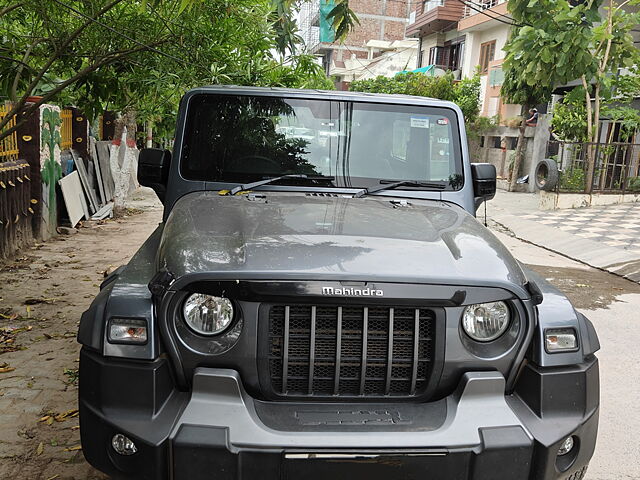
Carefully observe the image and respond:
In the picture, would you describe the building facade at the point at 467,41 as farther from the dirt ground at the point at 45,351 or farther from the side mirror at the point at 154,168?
the side mirror at the point at 154,168

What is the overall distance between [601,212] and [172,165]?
12.4m

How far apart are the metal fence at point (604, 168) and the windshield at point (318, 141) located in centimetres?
1181

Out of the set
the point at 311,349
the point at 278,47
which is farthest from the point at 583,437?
Answer: the point at 278,47

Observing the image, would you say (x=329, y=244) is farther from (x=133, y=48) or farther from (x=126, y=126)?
(x=126, y=126)

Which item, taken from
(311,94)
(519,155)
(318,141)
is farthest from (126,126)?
(519,155)

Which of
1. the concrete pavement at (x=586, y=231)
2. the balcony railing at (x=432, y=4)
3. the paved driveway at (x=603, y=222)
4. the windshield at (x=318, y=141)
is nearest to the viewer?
the windshield at (x=318, y=141)

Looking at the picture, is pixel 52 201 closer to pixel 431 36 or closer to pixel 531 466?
pixel 531 466

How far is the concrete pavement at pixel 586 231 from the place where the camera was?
9.51 m

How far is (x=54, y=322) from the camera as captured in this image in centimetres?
561

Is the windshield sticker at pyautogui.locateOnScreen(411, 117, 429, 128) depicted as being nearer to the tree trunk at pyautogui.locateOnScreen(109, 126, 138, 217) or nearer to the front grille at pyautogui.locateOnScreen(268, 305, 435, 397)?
the front grille at pyautogui.locateOnScreen(268, 305, 435, 397)

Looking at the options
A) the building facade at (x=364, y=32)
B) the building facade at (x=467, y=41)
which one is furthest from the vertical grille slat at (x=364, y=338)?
the building facade at (x=364, y=32)

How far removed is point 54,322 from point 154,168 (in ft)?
8.08

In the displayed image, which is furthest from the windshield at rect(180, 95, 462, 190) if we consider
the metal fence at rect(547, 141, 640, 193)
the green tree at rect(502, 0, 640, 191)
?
the metal fence at rect(547, 141, 640, 193)

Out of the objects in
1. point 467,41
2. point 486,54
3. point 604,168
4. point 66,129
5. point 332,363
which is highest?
point 467,41
